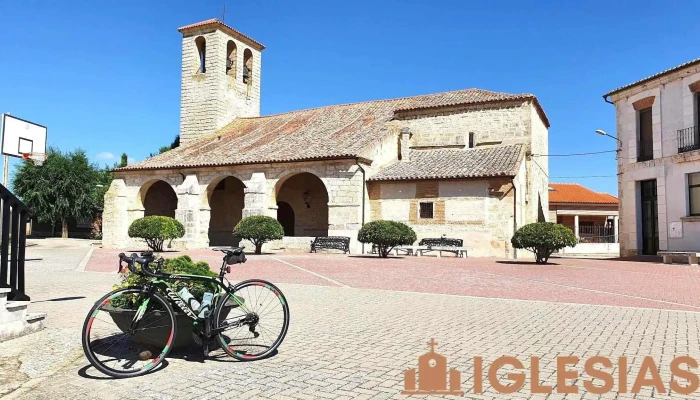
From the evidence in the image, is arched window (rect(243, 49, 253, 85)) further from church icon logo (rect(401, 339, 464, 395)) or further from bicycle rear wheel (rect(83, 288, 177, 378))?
church icon logo (rect(401, 339, 464, 395))

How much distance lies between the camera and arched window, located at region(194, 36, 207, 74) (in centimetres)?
3284

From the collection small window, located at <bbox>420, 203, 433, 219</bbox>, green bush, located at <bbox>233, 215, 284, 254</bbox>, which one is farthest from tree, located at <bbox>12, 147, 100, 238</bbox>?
small window, located at <bbox>420, 203, 433, 219</bbox>

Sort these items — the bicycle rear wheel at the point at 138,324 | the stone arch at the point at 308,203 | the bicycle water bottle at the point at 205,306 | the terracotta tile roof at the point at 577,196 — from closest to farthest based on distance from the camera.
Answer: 1. the bicycle rear wheel at the point at 138,324
2. the bicycle water bottle at the point at 205,306
3. the stone arch at the point at 308,203
4. the terracotta tile roof at the point at 577,196

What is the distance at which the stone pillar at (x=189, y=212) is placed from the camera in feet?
83.7

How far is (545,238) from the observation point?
16.2m

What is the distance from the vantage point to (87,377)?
4.33 m

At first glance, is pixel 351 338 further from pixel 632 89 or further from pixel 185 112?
pixel 185 112

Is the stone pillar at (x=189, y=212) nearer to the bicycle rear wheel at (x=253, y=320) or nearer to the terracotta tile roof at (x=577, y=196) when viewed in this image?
the bicycle rear wheel at (x=253, y=320)

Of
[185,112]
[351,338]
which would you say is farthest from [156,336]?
[185,112]

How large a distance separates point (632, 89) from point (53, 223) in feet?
124

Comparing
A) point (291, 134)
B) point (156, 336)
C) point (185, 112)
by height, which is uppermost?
point (185, 112)

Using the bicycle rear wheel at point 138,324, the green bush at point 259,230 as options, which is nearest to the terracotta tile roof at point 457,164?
the green bush at point 259,230

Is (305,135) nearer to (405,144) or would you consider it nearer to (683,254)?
(405,144)

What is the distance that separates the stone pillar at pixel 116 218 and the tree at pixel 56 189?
1175cm
